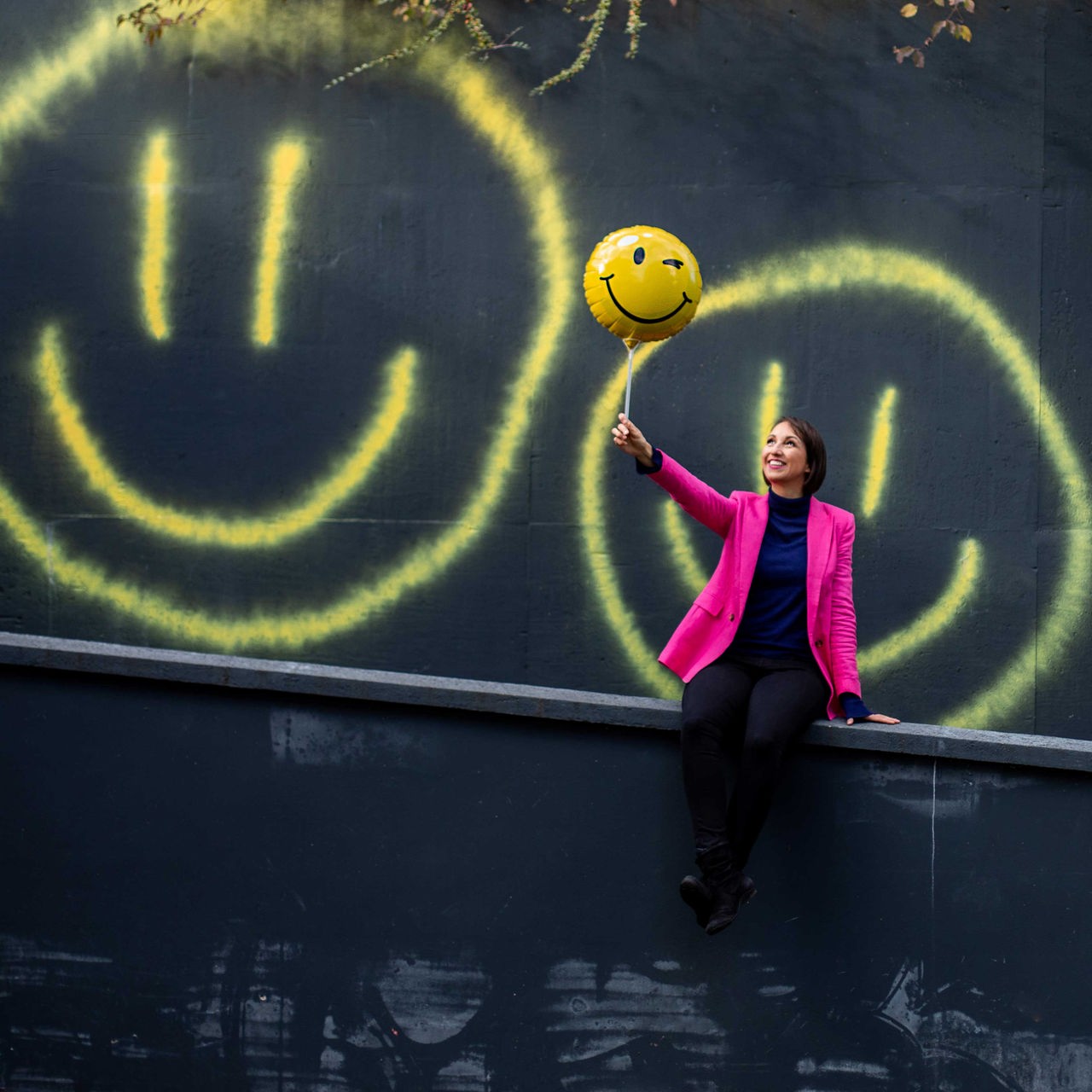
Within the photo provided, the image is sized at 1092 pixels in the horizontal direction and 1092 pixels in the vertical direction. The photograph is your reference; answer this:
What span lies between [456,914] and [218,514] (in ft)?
7.96

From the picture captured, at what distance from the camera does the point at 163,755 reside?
11.8 feet

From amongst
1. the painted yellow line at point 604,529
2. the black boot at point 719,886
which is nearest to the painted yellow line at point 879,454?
the painted yellow line at point 604,529

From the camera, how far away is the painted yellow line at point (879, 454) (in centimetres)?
529

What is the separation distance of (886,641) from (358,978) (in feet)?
8.92

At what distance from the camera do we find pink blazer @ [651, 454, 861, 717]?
366cm

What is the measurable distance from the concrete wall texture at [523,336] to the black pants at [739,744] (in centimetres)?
179

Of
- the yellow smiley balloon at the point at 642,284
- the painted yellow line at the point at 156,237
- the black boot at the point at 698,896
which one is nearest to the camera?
the black boot at the point at 698,896

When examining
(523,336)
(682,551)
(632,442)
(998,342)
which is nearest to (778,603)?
(632,442)

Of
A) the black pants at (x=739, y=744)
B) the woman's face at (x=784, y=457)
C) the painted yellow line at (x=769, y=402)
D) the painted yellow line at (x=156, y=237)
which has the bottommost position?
the black pants at (x=739, y=744)

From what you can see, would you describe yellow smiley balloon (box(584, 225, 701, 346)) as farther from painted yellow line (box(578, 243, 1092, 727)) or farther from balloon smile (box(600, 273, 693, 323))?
painted yellow line (box(578, 243, 1092, 727))

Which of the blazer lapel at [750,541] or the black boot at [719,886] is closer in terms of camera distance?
the black boot at [719,886]

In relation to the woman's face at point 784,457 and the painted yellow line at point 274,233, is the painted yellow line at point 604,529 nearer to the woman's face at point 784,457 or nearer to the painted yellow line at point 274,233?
the painted yellow line at point 274,233

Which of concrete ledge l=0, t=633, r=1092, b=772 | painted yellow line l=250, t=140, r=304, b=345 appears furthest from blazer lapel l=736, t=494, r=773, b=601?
painted yellow line l=250, t=140, r=304, b=345

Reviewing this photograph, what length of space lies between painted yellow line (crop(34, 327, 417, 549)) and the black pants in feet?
7.44
